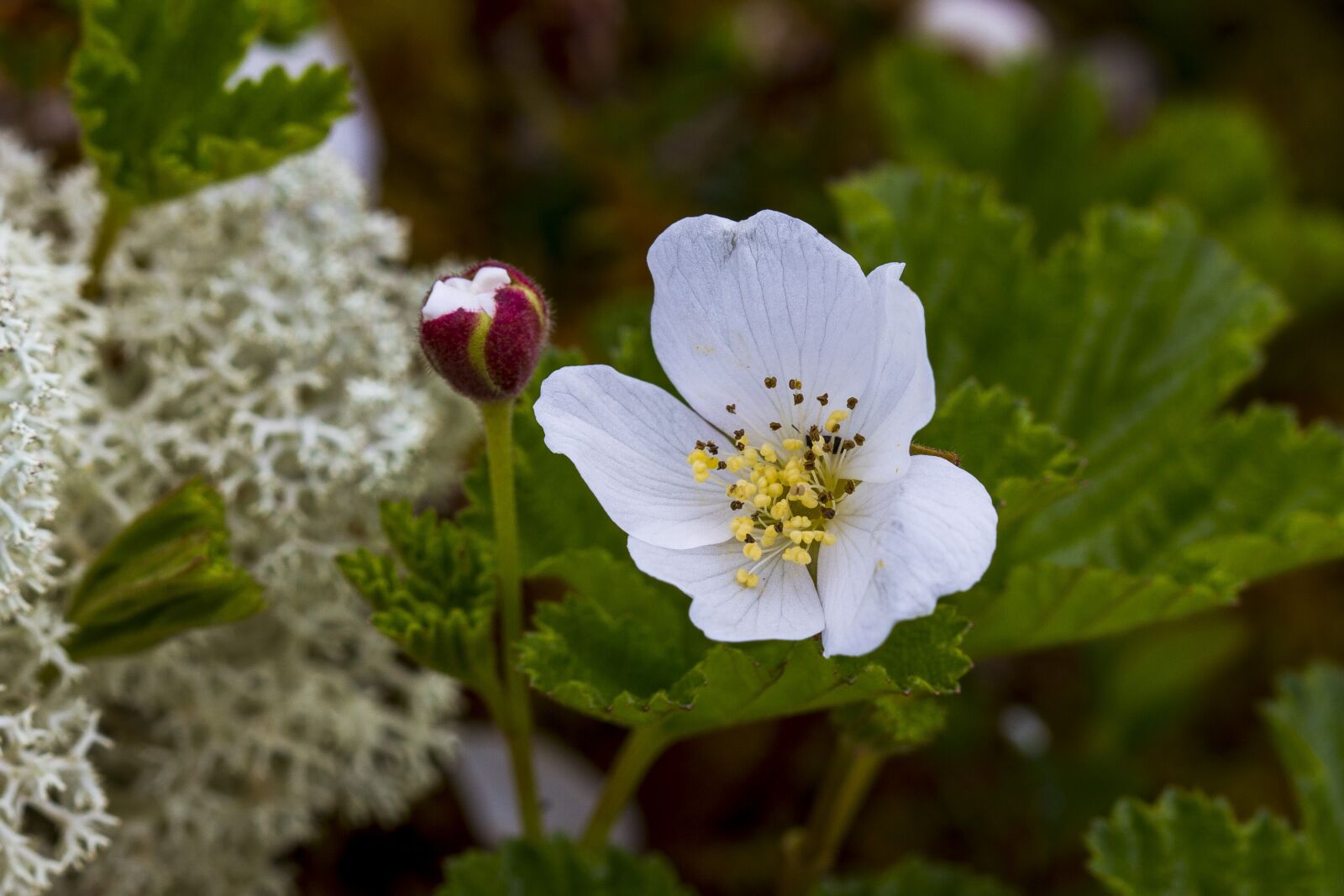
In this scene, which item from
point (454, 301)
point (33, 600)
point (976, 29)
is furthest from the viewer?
point (976, 29)

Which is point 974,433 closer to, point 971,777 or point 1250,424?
point 1250,424

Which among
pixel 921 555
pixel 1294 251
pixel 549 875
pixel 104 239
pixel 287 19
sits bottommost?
pixel 549 875

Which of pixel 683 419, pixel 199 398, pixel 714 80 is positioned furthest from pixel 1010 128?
pixel 199 398

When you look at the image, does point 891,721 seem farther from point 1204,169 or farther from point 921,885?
point 1204,169

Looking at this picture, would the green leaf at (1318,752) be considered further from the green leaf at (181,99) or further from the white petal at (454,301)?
the green leaf at (181,99)

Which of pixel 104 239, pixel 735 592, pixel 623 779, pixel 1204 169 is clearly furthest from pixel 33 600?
pixel 1204 169

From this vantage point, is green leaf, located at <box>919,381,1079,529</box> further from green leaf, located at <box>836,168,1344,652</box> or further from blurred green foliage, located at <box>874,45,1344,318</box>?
blurred green foliage, located at <box>874,45,1344,318</box>

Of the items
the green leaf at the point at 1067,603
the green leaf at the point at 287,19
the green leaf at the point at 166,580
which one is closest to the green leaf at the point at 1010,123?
the green leaf at the point at 287,19

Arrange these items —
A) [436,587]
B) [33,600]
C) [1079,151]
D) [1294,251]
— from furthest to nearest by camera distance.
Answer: [1079,151]
[1294,251]
[33,600]
[436,587]
